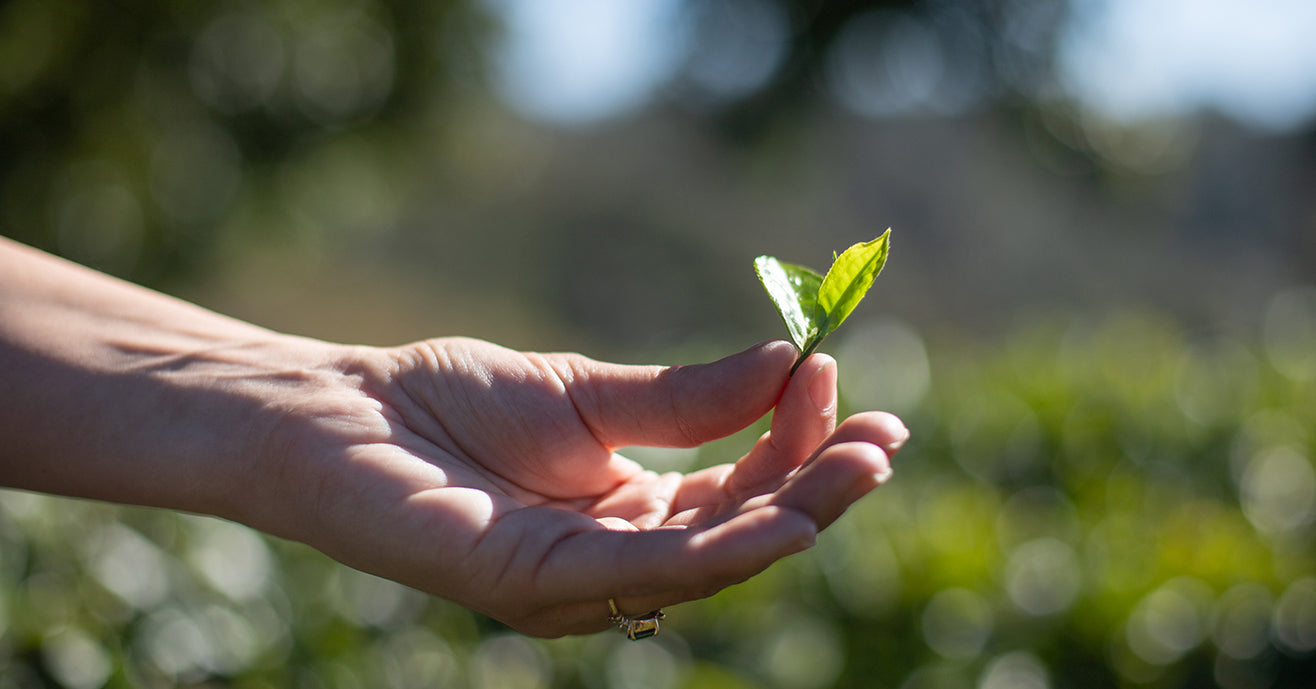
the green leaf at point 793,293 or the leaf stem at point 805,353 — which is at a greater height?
the green leaf at point 793,293

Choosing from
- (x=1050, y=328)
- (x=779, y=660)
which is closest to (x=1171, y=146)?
(x=1050, y=328)

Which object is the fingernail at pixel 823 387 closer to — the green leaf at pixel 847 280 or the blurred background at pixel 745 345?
the green leaf at pixel 847 280

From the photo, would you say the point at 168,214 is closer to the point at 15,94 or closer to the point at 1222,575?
the point at 15,94

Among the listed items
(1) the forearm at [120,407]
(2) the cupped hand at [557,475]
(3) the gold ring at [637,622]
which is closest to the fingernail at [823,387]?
(2) the cupped hand at [557,475]

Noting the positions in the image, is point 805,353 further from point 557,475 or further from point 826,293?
point 557,475

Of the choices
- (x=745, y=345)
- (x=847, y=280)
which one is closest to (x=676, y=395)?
(x=847, y=280)

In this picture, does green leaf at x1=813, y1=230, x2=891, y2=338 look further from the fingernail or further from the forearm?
the forearm
